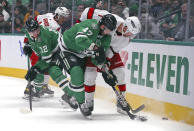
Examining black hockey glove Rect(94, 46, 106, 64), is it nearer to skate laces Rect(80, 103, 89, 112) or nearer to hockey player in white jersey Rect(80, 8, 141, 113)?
hockey player in white jersey Rect(80, 8, 141, 113)

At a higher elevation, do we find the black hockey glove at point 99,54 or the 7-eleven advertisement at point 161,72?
the black hockey glove at point 99,54

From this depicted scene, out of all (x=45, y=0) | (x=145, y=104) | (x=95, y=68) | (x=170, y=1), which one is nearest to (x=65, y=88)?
(x=95, y=68)

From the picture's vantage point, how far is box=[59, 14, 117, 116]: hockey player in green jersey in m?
4.34

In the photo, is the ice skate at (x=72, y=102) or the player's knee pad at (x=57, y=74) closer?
the player's knee pad at (x=57, y=74)

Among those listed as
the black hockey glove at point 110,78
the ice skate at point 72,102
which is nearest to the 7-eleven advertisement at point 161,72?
the black hockey glove at point 110,78

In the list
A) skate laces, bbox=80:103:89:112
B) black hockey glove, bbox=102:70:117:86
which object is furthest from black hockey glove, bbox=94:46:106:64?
skate laces, bbox=80:103:89:112

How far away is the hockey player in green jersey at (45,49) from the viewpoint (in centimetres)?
488

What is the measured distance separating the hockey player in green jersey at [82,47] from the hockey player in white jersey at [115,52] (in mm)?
118

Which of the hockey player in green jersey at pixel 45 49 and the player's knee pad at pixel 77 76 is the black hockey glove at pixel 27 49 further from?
the player's knee pad at pixel 77 76

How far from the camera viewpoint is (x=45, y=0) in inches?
329

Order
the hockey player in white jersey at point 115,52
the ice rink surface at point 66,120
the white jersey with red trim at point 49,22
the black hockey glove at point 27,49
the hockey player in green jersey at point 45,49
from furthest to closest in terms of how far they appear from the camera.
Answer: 1. the white jersey with red trim at point 49,22
2. the black hockey glove at point 27,49
3. the hockey player in green jersey at point 45,49
4. the hockey player in white jersey at point 115,52
5. the ice rink surface at point 66,120

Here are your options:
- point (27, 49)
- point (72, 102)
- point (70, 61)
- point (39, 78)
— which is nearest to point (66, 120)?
point (72, 102)

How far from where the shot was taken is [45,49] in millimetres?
4977

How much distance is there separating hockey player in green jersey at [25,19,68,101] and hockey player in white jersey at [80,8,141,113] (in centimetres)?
34
